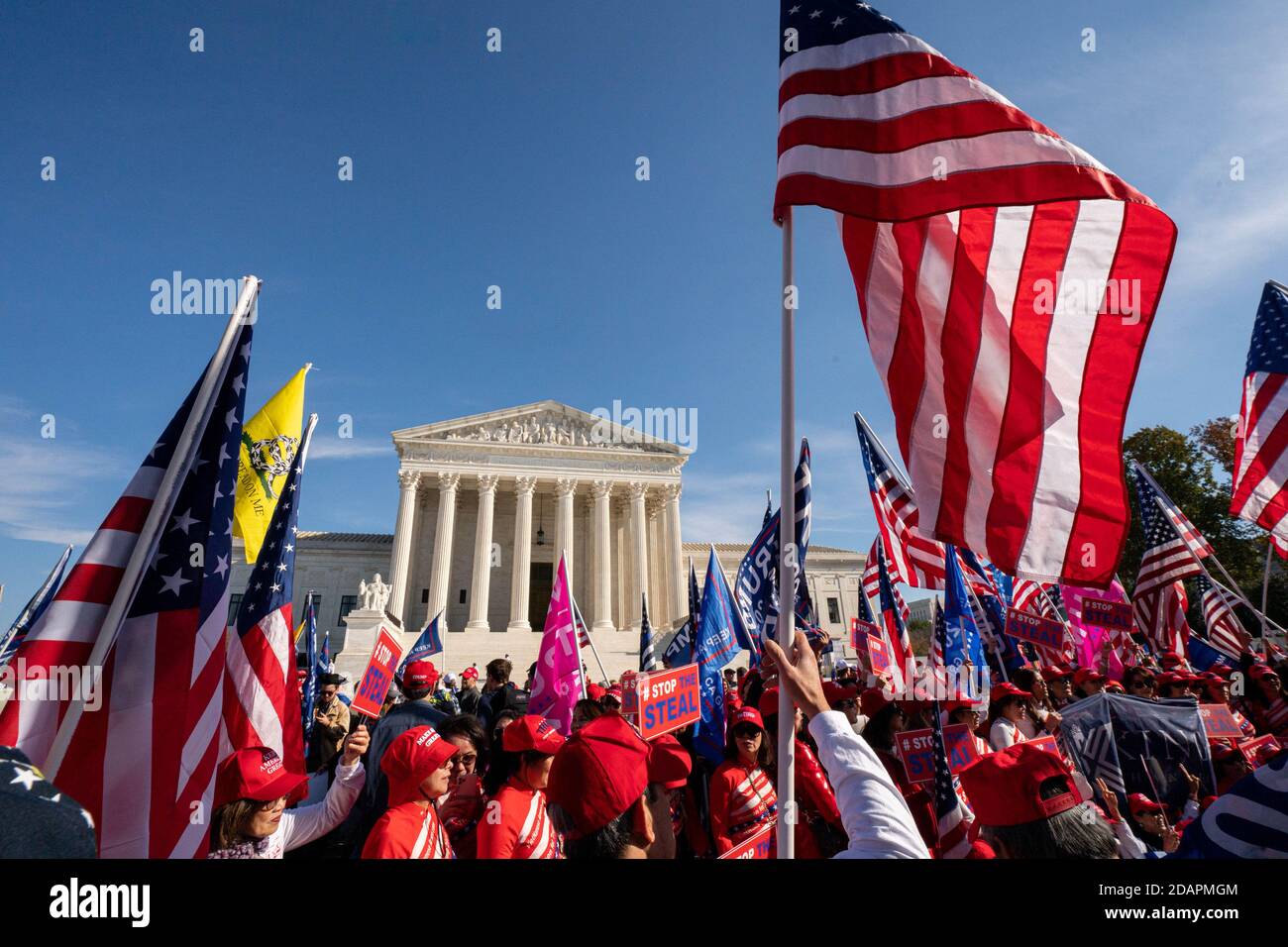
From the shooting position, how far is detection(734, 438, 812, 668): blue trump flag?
7953 millimetres

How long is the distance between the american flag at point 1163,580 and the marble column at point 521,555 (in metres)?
31.4

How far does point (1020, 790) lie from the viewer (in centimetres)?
216

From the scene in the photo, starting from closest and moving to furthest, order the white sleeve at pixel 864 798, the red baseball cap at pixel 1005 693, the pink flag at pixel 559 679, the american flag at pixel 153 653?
the white sleeve at pixel 864 798, the american flag at pixel 153 653, the red baseball cap at pixel 1005 693, the pink flag at pixel 559 679

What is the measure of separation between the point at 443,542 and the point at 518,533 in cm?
464

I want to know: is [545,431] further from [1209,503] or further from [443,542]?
[1209,503]

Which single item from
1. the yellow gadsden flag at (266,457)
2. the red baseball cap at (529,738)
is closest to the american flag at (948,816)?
the red baseball cap at (529,738)

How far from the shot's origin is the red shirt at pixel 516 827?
2988mm

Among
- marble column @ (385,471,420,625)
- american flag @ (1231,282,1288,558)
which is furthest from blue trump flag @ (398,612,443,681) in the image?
marble column @ (385,471,420,625)

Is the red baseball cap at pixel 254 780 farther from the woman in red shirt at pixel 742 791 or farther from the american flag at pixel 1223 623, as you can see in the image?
the american flag at pixel 1223 623

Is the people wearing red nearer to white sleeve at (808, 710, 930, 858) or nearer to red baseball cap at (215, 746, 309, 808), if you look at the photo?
red baseball cap at (215, 746, 309, 808)

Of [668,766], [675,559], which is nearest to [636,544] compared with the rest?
[675,559]

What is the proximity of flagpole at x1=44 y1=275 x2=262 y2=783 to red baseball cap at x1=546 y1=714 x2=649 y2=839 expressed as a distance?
1770mm
